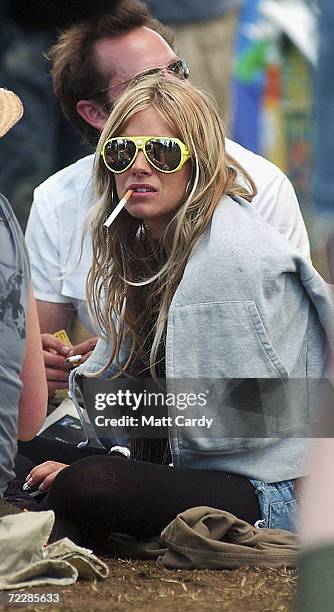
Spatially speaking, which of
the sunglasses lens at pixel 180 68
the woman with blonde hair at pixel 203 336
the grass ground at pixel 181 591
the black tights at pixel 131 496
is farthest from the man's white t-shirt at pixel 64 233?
the grass ground at pixel 181 591

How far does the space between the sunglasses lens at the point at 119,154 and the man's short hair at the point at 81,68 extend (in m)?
0.55

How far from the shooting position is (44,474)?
9.32 feet

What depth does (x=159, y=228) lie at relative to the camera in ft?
9.09

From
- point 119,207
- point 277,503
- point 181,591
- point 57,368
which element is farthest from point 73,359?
point 181,591

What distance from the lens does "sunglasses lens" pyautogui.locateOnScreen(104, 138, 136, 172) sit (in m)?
2.67

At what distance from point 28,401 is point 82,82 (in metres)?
1.15

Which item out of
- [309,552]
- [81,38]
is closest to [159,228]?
[81,38]

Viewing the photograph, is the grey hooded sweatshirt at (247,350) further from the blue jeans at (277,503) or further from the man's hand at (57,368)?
the man's hand at (57,368)

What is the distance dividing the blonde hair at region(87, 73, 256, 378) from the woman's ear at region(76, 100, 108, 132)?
16.5 inches

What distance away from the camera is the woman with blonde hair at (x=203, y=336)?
255cm

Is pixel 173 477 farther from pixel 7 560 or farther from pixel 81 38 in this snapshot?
pixel 81 38

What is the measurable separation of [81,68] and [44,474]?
109 centimetres
